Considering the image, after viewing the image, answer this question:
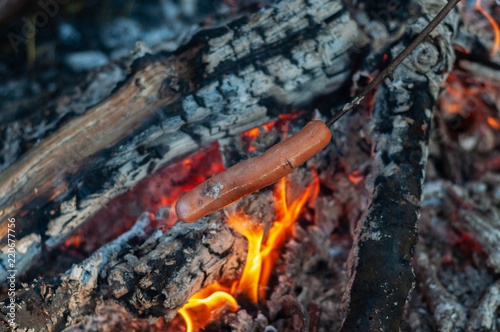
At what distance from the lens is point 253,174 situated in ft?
6.41

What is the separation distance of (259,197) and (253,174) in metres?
0.36

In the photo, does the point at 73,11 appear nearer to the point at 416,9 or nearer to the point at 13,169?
the point at 13,169

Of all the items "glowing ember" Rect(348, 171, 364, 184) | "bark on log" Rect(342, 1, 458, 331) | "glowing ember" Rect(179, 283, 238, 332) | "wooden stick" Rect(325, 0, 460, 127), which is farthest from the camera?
"glowing ember" Rect(348, 171, 364, 184)

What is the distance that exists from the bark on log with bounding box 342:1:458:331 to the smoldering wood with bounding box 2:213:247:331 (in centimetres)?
78

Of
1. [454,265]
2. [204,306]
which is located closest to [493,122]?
[454,265]

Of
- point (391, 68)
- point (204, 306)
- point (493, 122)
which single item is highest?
point (391, 68)

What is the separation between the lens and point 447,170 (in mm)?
3277

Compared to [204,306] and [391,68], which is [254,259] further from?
[391,68]

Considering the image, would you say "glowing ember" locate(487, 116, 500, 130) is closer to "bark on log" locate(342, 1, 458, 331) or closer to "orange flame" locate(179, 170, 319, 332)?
"bark on log" locate(342, 1, 458, 331)

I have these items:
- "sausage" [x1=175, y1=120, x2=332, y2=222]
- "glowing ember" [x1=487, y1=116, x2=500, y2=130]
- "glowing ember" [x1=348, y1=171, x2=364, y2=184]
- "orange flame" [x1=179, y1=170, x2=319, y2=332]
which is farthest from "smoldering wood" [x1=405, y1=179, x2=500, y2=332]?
"sausage" [x1=175, y1=120, x2=332, y2=222]

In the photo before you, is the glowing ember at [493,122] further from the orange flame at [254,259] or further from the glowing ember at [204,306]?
the glowing ember at [204,306]

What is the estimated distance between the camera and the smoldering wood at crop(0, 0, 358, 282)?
224cm

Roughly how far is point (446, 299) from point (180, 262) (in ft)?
5.84

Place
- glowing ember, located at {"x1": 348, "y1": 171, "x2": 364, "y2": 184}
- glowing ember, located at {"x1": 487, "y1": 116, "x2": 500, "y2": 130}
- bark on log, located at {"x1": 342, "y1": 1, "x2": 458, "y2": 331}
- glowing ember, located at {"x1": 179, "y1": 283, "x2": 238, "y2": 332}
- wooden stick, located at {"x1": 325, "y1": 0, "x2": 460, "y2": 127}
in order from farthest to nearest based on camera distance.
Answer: glowing ember, located at {"x1": 487, "y1": 116, "x2": 500, "y2": 130} < glowing ember, located at {"x1": 348, "y1": 171, "x2": 364, "y2": 184} < glowing ember, located at {"x1": 179, "y1": 283, "x2": 238, "y2": 332} < wooden stick, located at {"x1": 325, "y1": 0, "x2": 460, "y2": 127} < bark on log, located at {"x1": 342, "y1": 1, "x2": 458, "y2": 331}
